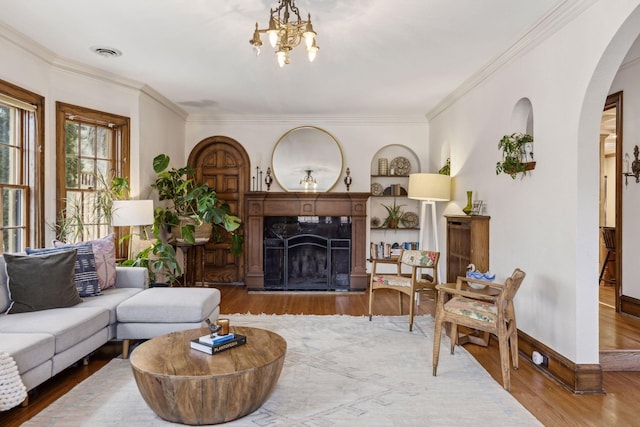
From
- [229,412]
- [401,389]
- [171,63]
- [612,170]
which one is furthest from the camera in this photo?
[612,170]

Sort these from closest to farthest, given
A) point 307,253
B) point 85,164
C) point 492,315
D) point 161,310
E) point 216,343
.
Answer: point 216,343, point 492,315, point 161,310, point 85,164, point 307,253

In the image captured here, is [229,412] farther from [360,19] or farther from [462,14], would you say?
[462,14]

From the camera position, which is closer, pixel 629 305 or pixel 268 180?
pixel 629 305

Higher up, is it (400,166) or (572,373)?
(400,166)

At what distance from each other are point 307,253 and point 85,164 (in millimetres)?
3162

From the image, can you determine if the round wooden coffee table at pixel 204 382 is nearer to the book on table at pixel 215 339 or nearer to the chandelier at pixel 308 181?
the book on table at pixel 215 339

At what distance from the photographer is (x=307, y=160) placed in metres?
6.56

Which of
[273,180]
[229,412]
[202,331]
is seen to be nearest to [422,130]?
[273,180]

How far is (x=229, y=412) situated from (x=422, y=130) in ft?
17.8

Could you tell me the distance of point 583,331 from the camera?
277 centimetres

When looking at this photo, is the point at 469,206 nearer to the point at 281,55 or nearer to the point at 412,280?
the point at 412,280

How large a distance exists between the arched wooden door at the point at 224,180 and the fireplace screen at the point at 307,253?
2.18ft

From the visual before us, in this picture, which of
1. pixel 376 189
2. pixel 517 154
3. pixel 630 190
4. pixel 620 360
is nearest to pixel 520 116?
pixel 517 154

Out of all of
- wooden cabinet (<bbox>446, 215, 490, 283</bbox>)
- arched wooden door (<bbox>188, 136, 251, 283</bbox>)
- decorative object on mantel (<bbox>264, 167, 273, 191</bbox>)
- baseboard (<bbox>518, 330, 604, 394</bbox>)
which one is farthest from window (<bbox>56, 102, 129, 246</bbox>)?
baseboard (<bbox>518, 330, 604, 394</bbox>)
